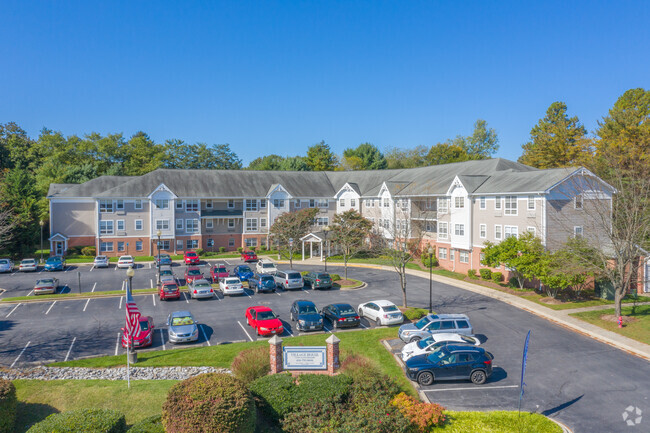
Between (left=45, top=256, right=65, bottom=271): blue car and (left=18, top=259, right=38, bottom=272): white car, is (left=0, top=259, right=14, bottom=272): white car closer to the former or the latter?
(left=18, top=259, right=38, bottom=272): white car

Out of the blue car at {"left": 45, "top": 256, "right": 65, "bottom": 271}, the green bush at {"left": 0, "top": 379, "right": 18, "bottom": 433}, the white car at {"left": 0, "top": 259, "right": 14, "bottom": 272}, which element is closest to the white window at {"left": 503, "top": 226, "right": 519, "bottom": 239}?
the green bush at {"left": 0, "top": 379, "right": 18, "bottom": 433}

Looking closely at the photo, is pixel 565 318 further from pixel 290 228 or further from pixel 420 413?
pixel 290 228

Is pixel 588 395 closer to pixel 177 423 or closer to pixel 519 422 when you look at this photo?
pixel 519 422

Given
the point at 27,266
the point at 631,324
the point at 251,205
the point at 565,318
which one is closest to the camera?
the point at 631,324

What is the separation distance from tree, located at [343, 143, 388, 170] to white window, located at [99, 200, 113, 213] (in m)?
57.4

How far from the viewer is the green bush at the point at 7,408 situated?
41.0ft

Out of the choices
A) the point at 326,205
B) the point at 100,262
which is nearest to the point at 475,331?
the point at 100,262

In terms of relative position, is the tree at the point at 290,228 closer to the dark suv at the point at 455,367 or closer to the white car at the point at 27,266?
the white car at the point at 27,266

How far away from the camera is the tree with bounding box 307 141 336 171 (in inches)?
3802

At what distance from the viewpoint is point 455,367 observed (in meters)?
18.2

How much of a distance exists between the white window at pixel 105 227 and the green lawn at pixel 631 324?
51.3 metres

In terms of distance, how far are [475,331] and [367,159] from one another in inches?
3103

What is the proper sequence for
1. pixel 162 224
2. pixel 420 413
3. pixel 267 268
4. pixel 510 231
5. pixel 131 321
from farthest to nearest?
pixel 162 224
pixel 267 268
pixel 510 231
pixel 131 321
pixel 420 413

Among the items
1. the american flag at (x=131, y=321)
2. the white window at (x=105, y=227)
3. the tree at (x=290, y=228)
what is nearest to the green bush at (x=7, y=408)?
the american flag at (x=131, y=321)
